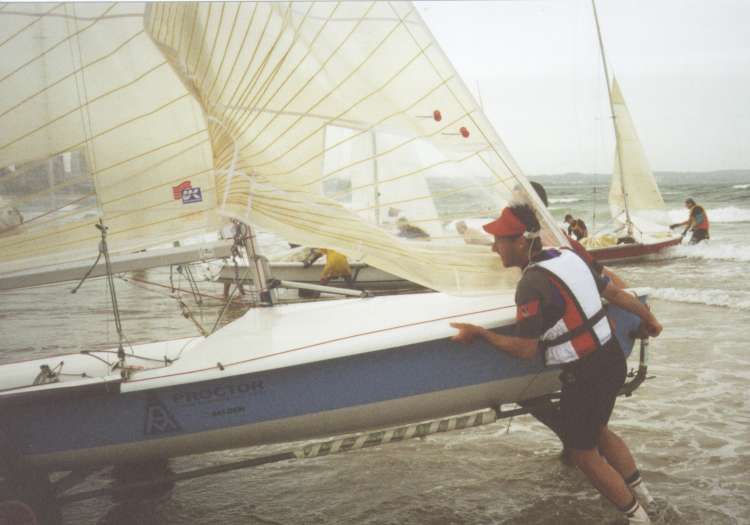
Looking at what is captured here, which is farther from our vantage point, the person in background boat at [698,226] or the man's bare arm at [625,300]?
the person in background boat at [698,226]

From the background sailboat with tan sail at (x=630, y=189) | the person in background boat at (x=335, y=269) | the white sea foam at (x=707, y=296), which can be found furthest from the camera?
the background sailboat with tan sail at (x=630, y=189)

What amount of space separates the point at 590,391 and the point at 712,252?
51.4 feet

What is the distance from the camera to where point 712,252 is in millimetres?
16797

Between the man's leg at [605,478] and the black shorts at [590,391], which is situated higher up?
the black shorts at [590,391]

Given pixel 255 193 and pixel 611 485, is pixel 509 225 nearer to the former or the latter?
pixel 611 485

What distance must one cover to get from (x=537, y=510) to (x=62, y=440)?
248cm

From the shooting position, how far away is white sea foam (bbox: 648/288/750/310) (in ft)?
32.0

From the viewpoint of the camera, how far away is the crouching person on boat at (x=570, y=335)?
301 cm

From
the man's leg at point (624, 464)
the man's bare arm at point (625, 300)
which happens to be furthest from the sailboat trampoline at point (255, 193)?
the man's leg at point (624, 464)

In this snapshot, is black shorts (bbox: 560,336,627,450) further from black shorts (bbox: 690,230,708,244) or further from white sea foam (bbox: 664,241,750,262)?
black shorts (bbox: 690,230,708,244)

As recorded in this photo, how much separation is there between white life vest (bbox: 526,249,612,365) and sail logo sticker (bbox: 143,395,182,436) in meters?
1.83

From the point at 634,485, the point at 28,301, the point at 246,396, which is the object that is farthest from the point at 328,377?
the point at 28,301

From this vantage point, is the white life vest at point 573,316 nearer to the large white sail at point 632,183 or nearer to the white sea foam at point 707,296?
the white sea foam at point 707,296

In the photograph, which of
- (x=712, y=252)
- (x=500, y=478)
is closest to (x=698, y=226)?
(x=712, y=252)
